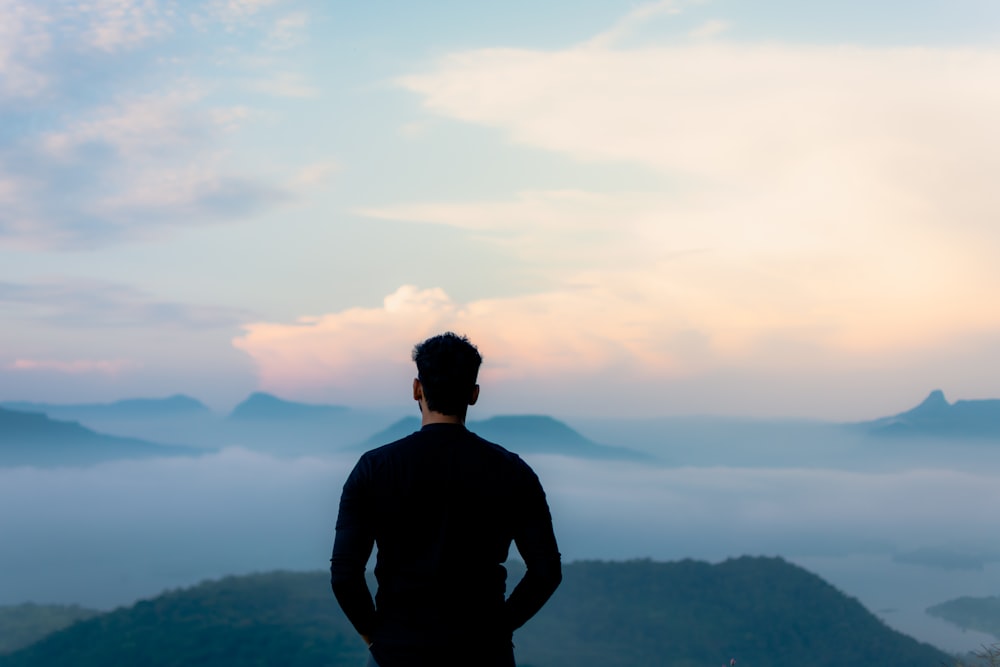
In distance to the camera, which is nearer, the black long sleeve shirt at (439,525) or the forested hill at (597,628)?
the black long sleeve shirt at (439,525)

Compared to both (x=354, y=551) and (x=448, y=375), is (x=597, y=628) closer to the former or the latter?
(x=354, y=551)

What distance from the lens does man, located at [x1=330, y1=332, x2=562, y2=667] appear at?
168 inches

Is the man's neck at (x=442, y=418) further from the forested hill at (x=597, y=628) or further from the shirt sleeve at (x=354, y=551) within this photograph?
the forested hill at (x=597, y=628)

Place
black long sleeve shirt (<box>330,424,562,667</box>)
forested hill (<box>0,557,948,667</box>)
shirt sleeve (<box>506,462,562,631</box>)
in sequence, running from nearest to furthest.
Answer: black long sleeve shirt (<box>330,424,562,667</box>)
shirt sleeve (<box>506,462,562,631</box>)
forested hill (<box>0,557,948,667</box>)

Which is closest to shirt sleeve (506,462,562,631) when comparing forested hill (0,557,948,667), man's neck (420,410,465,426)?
man's neck (420,410,465,426)

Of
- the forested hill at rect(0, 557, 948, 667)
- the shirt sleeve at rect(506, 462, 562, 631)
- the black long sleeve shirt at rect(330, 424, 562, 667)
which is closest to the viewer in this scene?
the black long sleeve shirt at rect(330, 424, 562, 667)

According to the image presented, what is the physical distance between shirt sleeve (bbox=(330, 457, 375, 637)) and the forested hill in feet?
511

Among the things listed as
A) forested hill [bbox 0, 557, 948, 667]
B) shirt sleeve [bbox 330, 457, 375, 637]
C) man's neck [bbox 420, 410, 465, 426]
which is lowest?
forested hill [bbox 0, 557, 948, 667]

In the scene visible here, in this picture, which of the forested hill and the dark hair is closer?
the dark hair

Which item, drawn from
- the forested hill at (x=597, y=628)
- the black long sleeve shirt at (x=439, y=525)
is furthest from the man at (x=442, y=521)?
the forested hill at (x=597, y=628)

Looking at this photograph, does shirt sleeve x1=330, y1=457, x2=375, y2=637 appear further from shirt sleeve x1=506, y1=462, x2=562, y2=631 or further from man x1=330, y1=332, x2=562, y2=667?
shirt sleeve x1=506, y1=462, x2=562, y2=631

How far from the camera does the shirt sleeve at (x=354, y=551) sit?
4.33 m

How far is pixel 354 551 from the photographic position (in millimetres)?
4480

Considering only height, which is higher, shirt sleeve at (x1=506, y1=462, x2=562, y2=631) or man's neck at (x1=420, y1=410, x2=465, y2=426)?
man's neck at (x1=420, y1=410, x2=465, y2=426)
